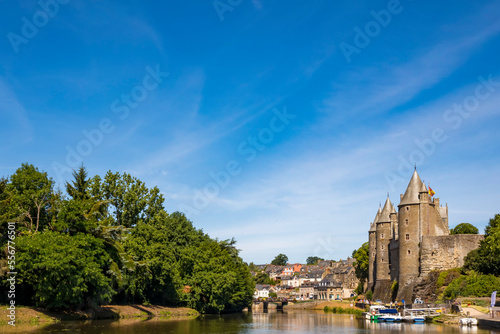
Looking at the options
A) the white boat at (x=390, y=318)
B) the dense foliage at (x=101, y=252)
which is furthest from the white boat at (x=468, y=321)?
the dense foliage at (x=101, y=252)

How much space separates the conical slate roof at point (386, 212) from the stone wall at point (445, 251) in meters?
15.4

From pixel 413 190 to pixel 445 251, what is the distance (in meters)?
9.94

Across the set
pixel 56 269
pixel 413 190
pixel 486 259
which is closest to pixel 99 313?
pixel 56 269

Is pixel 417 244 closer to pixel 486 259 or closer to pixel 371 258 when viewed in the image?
pixel 486 259

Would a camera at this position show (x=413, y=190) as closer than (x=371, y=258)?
Yes

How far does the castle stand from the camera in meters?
63.4

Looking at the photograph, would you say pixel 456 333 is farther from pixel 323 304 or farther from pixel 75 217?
pixel 323 304

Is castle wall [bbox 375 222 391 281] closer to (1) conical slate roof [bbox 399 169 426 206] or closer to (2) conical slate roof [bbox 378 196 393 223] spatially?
(2) conical slate roof [bbox 378 196 393 223]

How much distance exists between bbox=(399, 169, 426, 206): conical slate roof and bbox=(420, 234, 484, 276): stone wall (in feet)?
20.7

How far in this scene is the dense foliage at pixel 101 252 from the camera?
110ft

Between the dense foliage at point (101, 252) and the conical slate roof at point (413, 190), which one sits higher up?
the conical slate roof at point (413, 190)

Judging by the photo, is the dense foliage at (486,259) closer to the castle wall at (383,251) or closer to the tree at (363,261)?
the castle wall at (383,251)

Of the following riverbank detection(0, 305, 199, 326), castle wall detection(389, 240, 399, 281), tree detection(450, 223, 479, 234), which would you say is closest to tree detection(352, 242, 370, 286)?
castle wall detection(389, 240, 399, 281)

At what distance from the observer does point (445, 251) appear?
208 ft
